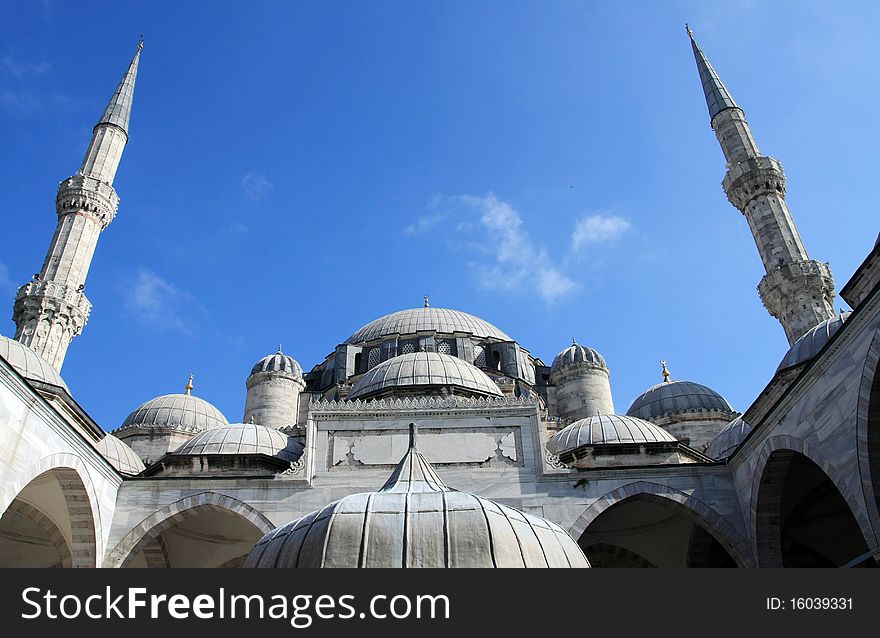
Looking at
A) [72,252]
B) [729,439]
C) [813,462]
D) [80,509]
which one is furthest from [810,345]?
[72,252]

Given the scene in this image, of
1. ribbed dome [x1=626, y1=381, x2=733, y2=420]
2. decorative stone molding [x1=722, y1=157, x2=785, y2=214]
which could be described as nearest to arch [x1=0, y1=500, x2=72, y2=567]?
ribbed dome [x1=626, y1=381, x2=733, y2=420]

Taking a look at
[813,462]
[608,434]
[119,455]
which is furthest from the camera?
[119,455]

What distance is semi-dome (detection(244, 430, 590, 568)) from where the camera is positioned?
12.7 feet

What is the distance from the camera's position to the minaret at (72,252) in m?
18.0

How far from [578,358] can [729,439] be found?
723 centimetres

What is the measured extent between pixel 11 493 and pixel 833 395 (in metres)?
11.0

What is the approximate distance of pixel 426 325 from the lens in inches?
981

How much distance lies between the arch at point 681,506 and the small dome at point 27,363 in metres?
11.1

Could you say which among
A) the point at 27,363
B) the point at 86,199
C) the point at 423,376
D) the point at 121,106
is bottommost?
the point at 27,363

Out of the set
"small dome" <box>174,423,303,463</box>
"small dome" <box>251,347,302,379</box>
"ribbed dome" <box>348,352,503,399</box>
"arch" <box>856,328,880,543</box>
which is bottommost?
"arch" <box>856,328,880,543</box>

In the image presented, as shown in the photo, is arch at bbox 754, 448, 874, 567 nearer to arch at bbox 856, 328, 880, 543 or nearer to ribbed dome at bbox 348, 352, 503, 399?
arch at bbox 856, 328, 880, 543

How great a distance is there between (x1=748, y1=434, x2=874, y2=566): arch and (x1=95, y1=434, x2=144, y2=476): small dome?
12.7 m

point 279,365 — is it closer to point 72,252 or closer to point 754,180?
point 72,252

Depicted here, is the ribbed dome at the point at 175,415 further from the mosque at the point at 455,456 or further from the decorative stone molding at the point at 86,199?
the decorative stone molding at the point at 86,199
